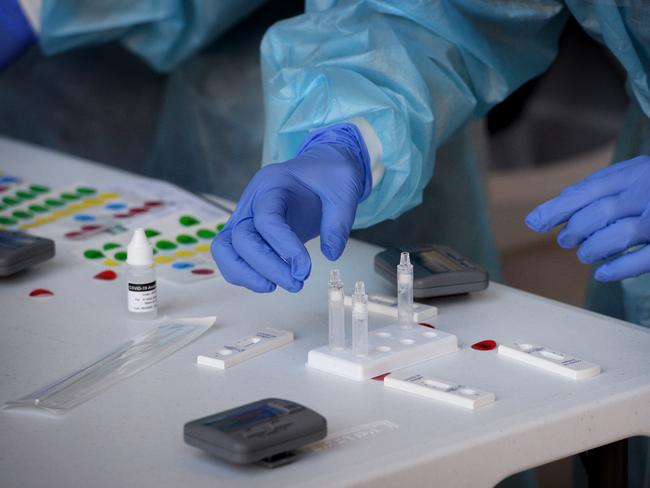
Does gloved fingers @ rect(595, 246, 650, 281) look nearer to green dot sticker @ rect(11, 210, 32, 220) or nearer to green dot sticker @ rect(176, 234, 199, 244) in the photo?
green dot sticker @ rect(176, 234, 199, 244)

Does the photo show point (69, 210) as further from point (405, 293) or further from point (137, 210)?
point (405, 293)

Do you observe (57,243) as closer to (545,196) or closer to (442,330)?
(442,330)

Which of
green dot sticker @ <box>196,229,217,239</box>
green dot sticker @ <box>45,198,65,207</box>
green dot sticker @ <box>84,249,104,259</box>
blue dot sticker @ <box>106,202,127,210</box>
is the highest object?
green dot sticker @ <box>45,198,65,207</box>

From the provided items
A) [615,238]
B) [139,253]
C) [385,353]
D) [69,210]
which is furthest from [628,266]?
[69,210]

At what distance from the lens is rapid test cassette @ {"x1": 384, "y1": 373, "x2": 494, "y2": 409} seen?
87 cm

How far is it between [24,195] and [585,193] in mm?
816

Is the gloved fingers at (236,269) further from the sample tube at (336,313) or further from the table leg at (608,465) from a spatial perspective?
the table leg at (608,465)

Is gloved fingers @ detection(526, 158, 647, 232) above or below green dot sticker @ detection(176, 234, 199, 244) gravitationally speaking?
above

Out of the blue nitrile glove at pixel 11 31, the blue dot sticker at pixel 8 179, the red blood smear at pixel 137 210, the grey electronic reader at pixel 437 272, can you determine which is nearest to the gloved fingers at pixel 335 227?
the grey electronic reader at pixel 437 272

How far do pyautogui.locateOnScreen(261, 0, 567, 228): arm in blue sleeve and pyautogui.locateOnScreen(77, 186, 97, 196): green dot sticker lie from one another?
1.05 feet

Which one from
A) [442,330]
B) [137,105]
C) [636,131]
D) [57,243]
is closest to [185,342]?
[442,330]

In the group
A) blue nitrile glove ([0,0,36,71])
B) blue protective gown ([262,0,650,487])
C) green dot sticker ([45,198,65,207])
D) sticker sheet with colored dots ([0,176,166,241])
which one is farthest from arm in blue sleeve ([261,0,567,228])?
blue nitrile glove ([0,0,36,71])

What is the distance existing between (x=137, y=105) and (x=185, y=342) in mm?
1059

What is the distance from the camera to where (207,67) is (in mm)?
1773
